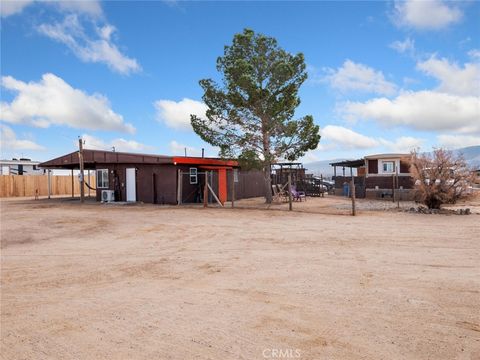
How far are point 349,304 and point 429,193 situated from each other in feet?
48.6

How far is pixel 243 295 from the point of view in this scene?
6117mm

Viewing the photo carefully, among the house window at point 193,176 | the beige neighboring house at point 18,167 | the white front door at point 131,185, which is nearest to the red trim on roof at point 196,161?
the house window at point 193,176

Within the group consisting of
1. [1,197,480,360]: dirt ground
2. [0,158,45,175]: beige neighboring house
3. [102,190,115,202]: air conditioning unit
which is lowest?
[1,197,480,360]: dirt ground

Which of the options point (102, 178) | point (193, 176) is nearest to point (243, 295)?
point (193, 176)

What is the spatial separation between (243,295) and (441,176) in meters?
15.4

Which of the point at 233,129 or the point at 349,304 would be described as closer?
the point at 349,304

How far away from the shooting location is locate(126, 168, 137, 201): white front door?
25.7 metres

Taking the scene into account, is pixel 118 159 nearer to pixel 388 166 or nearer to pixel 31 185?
pixel 31 185

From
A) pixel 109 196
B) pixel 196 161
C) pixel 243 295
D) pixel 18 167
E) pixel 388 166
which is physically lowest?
pixel 243 295

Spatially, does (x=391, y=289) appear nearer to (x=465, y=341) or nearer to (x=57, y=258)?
(x=465, y=341)

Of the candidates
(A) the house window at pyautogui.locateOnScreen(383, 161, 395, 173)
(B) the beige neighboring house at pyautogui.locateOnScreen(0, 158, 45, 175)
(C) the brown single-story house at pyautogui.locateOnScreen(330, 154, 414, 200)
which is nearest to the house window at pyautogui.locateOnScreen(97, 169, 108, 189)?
(C) the brown single-story house at pyautogui.locateOnScreen(330, 154, 414, 200)

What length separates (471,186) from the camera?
1842cm

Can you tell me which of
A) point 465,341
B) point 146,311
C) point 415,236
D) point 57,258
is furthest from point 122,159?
Answer: point 465,341

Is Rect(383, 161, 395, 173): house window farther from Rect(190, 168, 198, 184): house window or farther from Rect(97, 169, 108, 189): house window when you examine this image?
Rect(97, 169, 108, 189): house window
